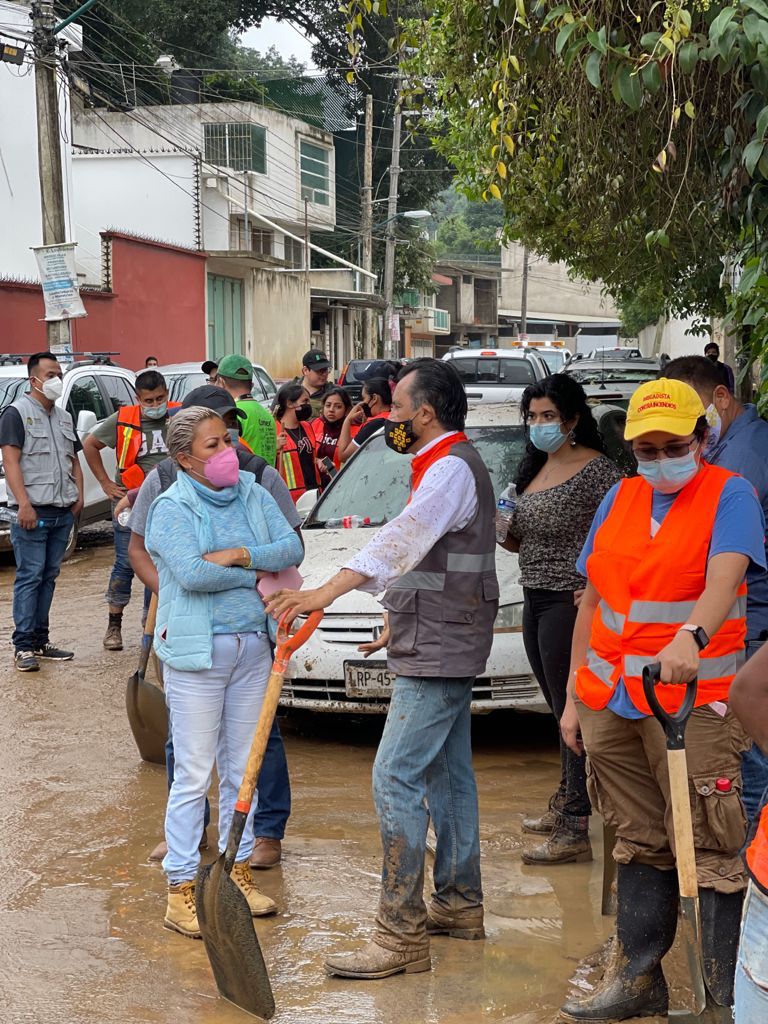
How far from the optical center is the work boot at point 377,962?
13.6 feet

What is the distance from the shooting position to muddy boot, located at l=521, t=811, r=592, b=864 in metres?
5.21

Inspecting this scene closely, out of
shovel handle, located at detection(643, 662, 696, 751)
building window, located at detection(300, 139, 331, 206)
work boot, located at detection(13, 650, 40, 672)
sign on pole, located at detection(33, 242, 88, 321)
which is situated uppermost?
building window, located at detection(300, 139, 331, 206)

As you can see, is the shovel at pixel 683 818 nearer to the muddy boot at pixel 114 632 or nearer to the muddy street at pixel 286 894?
the muddy street at pixel 286 894

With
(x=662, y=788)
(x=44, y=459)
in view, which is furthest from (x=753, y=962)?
(x=44, y=459)

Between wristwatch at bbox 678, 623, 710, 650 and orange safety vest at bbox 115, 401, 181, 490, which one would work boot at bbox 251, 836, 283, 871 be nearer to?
wristwatch at bbox 678, 623, 710, 650

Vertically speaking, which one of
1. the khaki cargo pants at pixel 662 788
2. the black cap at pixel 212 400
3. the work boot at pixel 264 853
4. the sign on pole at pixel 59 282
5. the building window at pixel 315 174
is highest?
the building window at pixel 315 174

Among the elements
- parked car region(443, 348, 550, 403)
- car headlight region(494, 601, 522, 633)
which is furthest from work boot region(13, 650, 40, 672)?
parked car region(443, 348, 550, 403)

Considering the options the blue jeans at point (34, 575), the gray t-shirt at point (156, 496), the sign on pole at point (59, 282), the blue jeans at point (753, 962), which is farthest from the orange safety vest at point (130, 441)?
the sign on pole at point (59, 282)

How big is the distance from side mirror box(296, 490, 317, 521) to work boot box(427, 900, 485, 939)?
4168 millimetres

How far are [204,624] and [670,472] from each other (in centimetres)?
181

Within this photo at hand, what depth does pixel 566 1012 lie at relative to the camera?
150 inches

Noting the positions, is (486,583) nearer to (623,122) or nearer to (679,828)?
(679,828)

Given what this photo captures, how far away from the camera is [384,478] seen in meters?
7.92

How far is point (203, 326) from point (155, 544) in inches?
1097
